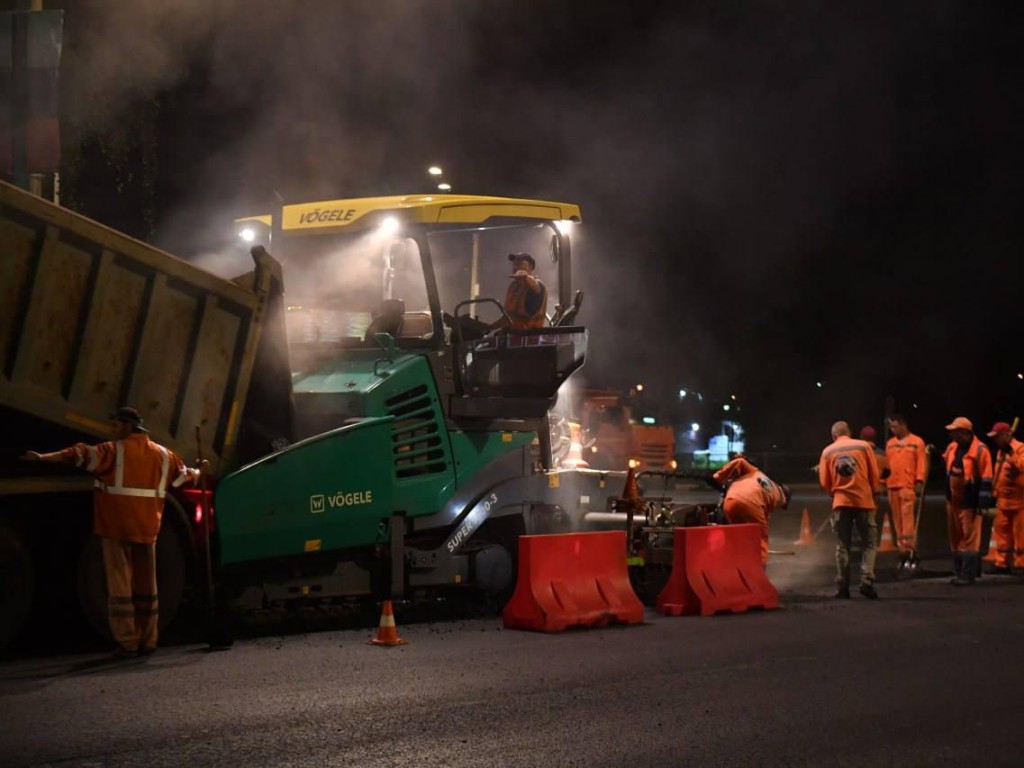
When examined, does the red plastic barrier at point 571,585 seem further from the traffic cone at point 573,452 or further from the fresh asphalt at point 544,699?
the traffic cone at point 573,452

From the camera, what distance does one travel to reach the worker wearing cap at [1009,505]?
1412 cm

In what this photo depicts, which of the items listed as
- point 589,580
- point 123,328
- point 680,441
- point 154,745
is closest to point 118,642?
point 123,328

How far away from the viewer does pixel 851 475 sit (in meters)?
11.6

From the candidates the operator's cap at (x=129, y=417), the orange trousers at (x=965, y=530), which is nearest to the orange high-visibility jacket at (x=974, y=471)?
the orange trousers at (x=965, y=530)

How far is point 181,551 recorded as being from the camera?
27.2 feet

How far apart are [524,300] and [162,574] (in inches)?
146

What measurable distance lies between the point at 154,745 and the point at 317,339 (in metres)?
5.02

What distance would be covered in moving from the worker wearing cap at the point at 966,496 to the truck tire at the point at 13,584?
30.6ft

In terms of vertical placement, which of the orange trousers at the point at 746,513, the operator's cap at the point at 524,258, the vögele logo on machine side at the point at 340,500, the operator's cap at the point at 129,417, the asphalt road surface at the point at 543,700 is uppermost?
the operator's cap at the point at 524,258

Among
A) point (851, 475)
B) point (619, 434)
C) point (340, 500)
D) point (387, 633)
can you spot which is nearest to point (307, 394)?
point (340, 500)

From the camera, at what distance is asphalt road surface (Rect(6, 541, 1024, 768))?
5.32 m

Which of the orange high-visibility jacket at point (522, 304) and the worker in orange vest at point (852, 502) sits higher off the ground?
the orange high-visibility jacket at point (522, 304)

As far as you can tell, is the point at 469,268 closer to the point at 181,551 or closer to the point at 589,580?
the point at 589,580

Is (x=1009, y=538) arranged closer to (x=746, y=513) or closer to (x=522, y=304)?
(x=746, y=513)
